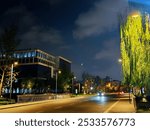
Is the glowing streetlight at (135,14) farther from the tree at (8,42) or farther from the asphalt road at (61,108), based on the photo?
the tree at (8,42)

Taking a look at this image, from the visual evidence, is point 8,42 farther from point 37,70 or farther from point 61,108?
point 37,70

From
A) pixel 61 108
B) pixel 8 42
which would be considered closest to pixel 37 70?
pixel 8 42

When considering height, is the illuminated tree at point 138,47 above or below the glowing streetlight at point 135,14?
below

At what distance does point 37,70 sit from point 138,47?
213 ft

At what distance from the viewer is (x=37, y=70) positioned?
83562mm

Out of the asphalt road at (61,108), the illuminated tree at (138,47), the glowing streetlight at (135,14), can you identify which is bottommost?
the asphalt road at (61,108)

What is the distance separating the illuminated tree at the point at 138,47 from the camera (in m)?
19.3

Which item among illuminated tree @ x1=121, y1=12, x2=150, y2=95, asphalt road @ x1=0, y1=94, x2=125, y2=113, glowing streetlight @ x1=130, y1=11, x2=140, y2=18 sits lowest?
asphalt road @ x1=0, y1=94, x2=125, y2=113

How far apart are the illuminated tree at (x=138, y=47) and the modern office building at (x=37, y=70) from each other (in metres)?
43.5

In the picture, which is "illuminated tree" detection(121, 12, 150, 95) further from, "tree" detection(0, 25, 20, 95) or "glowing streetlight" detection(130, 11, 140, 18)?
"tree" detection(0, 25, 20, 95)

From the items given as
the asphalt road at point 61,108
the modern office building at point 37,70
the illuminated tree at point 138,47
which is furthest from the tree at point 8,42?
the modern office building at point 37,70

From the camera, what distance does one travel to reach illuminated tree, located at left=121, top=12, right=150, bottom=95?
19.3 m

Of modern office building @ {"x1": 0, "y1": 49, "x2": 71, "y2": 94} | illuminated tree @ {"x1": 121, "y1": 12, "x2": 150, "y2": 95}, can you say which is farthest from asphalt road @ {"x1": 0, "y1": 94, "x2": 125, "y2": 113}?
modern office building @ {"x1": 0, "y1": 49, "x2": 71, "y2": 94}

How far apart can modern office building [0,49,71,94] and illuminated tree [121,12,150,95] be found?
1713 inches
